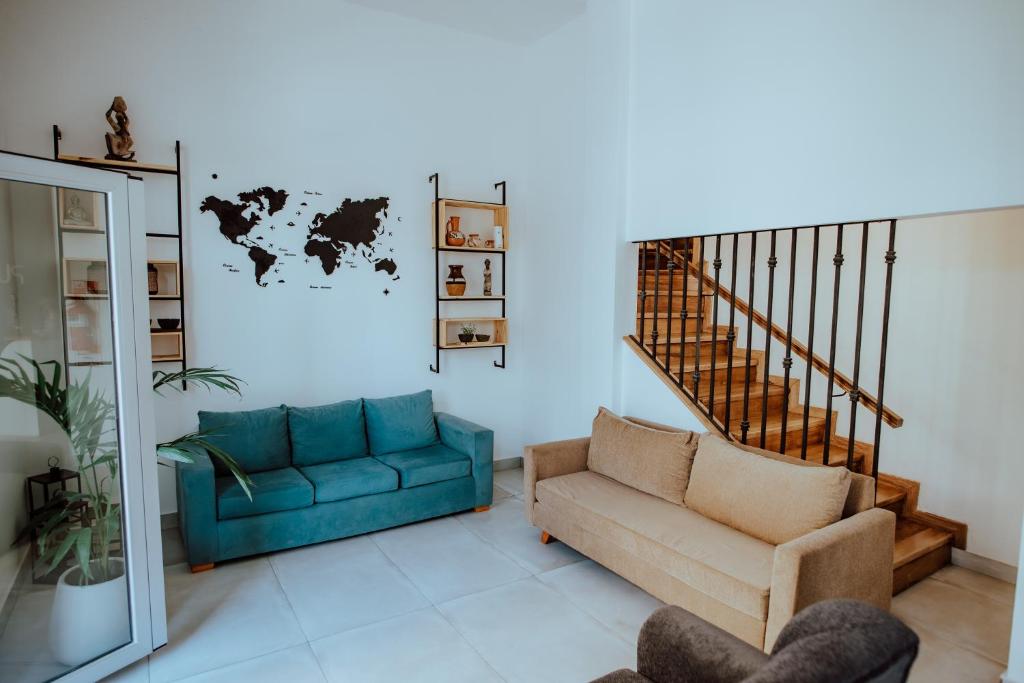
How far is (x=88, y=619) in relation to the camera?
2.43m

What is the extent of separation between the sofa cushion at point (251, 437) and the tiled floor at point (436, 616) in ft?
1.97

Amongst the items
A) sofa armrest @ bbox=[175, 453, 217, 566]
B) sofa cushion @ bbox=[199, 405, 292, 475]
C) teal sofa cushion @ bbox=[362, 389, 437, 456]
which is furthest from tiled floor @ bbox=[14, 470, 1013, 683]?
teal sofa cushion @ bbox=[362, 389, 437, 456]

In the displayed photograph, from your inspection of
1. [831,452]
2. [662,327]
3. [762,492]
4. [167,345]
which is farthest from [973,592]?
[167,345]

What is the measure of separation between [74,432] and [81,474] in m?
0.18

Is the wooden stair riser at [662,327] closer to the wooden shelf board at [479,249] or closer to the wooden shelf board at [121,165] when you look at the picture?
the wooden shelf board at [479,249]

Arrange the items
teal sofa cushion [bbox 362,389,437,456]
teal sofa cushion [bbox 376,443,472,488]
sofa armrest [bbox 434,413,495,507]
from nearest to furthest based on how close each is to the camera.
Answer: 1. teal sofa cushion [bbox 376,443,472,488]
2. sofa armrest [bbox 434,413,495,507]
3. teal sofa cushion [bbox 362,389,437,456]

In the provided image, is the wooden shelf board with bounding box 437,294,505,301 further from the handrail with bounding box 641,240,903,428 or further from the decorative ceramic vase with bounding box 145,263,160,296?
the decorative ceramic vase with bounding box 145,263,160,296

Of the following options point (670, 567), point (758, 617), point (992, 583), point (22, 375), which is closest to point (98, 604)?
point (22, 375)

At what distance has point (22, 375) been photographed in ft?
7.45

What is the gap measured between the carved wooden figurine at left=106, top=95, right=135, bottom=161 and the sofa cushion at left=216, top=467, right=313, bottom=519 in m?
2.00

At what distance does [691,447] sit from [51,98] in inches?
162

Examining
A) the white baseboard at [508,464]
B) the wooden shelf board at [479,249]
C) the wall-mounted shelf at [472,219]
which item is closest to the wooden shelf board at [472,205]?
the wall-mounted shelf at [472,219]

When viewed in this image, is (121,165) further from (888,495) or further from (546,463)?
(888,495)

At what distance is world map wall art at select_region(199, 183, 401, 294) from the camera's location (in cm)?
403
